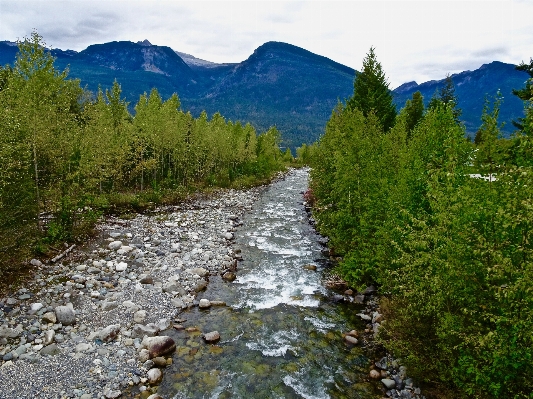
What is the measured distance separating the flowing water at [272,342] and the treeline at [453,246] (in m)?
1.87

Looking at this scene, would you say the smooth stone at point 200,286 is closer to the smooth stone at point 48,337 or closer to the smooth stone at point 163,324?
the smooth stone at point 163,324

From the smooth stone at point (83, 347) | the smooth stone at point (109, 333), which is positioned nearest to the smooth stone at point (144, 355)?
the smooth stone at point (109, 333)

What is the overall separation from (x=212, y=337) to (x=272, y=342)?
2295 millimetres

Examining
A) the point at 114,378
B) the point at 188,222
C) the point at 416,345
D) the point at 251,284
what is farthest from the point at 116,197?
the point at 416,345

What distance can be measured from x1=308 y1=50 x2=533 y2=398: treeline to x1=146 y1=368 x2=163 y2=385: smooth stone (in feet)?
23.2

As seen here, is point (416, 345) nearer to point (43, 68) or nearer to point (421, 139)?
point (421, 139)

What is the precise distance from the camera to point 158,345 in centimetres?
1173

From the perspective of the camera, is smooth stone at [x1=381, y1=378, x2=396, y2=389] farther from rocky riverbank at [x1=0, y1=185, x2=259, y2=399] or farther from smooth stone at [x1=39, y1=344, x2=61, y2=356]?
smooth stone at [x1=39, y1=344, x2=61, y2=356]

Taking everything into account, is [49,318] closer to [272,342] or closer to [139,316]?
[139,316]

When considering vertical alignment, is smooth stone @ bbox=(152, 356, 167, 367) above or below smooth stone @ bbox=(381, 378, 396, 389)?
below

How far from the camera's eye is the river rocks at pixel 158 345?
11.6 m

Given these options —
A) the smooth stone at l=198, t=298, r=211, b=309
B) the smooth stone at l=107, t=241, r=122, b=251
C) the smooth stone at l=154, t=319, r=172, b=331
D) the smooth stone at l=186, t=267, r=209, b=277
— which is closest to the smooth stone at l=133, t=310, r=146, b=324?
the smooth stone at l=154, t=319, r=172, b=331

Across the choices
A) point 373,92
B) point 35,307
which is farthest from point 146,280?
point 373,92

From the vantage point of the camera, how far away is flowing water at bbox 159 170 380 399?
10.6m
